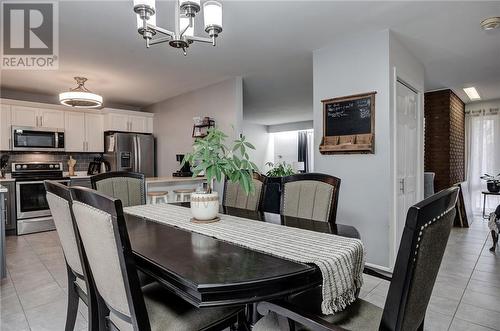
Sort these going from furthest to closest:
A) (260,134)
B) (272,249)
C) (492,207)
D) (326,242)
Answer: (260,134) → (492,207) → (326,242) → (272,249)

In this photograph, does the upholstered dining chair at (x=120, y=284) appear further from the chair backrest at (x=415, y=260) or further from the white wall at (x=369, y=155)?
the white wall at (x=369, y=155)

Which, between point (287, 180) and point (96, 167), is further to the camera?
point (96, 167)

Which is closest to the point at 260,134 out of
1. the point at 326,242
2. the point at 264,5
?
the point at 264,5

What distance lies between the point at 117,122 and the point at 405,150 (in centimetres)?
524

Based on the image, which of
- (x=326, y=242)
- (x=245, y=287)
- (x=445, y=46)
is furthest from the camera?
(x=445, y=46)

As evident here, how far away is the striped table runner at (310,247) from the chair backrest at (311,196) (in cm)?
45

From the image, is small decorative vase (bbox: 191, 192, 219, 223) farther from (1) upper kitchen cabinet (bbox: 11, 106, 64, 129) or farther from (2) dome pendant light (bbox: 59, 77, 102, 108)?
(1) upper kitchen cabinet (bbox: 11, 106, 64, 129)

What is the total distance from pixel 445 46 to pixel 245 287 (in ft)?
12.2

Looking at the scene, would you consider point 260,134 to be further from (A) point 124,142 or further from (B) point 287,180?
(B) point 287,180

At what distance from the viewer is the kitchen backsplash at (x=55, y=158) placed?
198 inches

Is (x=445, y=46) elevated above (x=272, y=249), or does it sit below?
above

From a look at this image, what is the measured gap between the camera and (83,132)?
18.4 ft

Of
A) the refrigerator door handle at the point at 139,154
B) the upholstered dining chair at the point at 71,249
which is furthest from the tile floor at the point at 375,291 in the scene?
the refrigerator door handle at the point at 139,154

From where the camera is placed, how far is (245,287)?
919 mm
